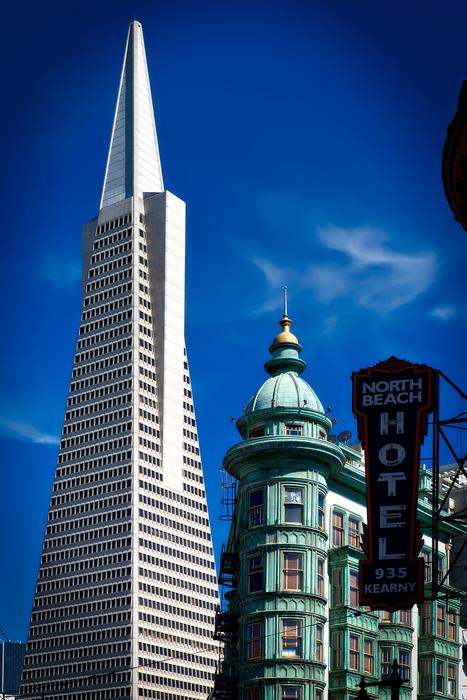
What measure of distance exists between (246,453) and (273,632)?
10.1m

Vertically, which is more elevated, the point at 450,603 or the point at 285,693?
the point at 450,603

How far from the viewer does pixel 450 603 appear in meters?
88.8

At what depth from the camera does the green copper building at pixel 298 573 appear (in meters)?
77.1

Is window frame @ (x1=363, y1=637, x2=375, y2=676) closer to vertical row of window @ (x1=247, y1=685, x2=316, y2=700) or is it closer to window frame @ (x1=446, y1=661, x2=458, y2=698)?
vertical row of window @ (x1=247, y1=685, x2=316, y2=700)

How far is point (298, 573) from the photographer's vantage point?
7812 centimetres

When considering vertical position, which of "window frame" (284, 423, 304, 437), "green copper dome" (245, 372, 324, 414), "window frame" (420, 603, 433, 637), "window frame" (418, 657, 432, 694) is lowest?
"window frame" (418, 657, 432, 694)

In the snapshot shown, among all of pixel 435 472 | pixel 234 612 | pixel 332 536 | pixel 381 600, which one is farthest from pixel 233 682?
pixel 435 472

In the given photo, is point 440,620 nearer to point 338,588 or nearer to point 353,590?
point 353,590

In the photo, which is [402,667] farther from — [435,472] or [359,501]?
[435,472]

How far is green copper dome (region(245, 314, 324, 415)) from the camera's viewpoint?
83.1m

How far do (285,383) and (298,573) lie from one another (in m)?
12.0

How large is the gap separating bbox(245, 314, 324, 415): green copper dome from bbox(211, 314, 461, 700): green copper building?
0.08 metres

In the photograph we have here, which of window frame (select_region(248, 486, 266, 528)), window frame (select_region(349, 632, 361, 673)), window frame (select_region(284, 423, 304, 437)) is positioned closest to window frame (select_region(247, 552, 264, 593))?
window frame (select_region(248, 486, 266, 528))

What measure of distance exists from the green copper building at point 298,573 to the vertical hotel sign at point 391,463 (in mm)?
18484
